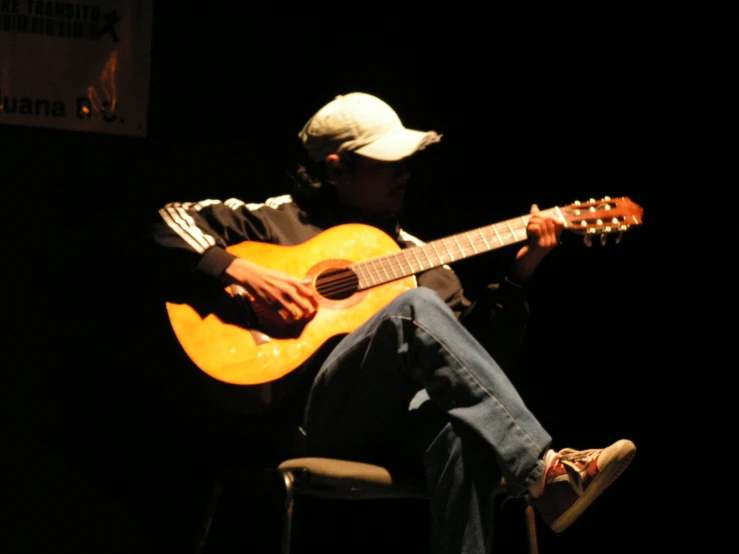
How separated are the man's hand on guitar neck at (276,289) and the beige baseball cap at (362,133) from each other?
479 millimetres

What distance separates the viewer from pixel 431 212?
2893 millimetres

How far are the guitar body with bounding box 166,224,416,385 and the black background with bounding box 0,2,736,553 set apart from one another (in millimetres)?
499

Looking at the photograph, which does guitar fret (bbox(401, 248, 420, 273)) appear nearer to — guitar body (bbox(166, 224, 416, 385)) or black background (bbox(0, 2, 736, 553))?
guitar body (bbox(166, 224, 416, 385))

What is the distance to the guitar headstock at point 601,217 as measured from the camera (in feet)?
7.44

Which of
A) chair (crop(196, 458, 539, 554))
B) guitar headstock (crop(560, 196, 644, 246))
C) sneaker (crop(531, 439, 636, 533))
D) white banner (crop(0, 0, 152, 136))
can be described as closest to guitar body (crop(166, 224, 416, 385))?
chair (crop(196, 458, 539, 554))

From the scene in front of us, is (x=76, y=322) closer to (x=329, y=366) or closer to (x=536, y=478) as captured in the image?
(x=329, y=366)

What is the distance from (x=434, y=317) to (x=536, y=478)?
381 millimetres

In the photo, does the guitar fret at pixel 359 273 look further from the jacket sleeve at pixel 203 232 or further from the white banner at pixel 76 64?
the white banner at pixel 76 64

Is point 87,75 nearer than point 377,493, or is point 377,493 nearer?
point 377,493

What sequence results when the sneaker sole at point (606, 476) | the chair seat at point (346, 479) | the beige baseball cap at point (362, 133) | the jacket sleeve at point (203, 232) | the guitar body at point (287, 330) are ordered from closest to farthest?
the sneaker sole at point (606, 476), the chair seat at point (346, 479), the guitar body at point (287, 330), the jacket sleeve at point (203, 232), the beige baseball cap at point (362, 133)

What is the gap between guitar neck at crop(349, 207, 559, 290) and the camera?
7.29 feet

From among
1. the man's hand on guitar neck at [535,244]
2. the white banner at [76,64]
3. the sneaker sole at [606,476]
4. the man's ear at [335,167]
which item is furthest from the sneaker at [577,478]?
the white banner at [76,64]

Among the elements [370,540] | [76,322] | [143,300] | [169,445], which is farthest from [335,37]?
[370,540]

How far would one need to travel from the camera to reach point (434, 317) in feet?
5.82
